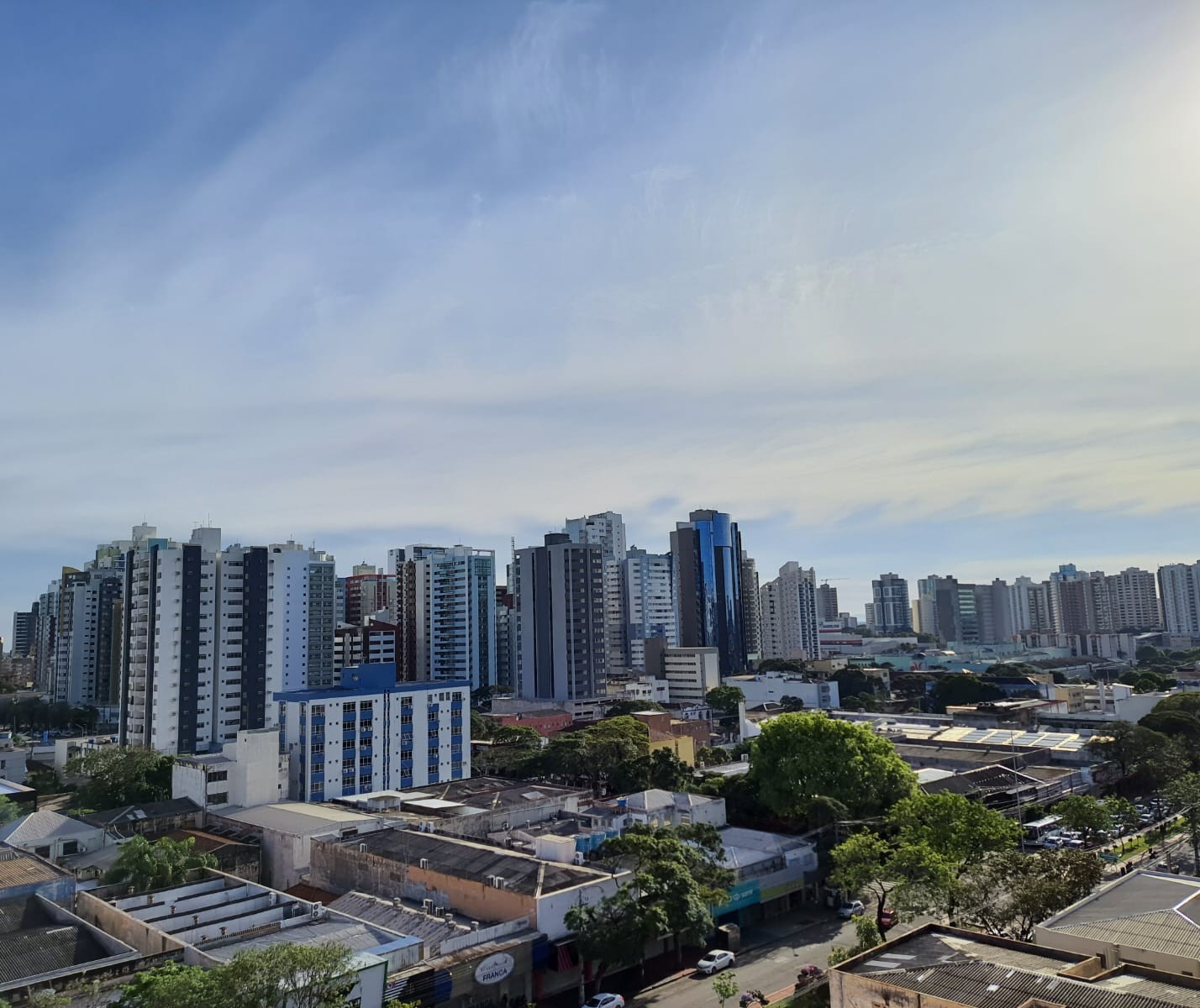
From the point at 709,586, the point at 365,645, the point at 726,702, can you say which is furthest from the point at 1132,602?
the point at 365,645

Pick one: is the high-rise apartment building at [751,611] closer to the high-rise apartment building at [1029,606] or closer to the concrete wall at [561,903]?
the high-rise apartment building at [1029,606]

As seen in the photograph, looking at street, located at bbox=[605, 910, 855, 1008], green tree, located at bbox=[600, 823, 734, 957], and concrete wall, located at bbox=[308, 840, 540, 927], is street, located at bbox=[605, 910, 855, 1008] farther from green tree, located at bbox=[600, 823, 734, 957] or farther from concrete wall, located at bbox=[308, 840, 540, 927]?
concrete wall, located at bbox=[308, 840, 540, 927]

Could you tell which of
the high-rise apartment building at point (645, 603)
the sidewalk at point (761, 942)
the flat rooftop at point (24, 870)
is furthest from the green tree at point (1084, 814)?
the high-rise apartment building at point (645, 603)

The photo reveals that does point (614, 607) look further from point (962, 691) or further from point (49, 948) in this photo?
point (49, 948)

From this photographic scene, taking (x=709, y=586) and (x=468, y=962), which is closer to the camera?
(x=468, y=962)

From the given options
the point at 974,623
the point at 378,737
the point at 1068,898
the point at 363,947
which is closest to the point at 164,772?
the point at 378,737

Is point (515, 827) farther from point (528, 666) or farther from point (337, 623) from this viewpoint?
point (337, 623)
